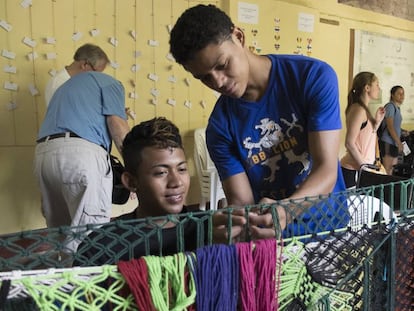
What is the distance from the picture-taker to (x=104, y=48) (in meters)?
3.17

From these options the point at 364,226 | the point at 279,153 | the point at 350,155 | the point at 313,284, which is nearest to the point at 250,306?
the point at 313,284

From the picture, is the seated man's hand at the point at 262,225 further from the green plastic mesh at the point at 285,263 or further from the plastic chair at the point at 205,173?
the plastic chair at the point at 205,173

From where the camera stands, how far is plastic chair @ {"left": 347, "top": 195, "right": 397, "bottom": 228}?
34.9 inches

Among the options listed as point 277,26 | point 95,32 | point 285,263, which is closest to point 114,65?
point 95,32

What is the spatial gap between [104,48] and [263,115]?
2.33 meters

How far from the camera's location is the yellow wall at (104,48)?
112 inches

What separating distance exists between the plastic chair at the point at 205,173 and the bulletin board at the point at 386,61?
2.36 m

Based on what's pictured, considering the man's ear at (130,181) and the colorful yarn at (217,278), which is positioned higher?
the man's ear at (130,181)

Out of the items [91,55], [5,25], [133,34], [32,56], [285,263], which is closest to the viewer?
[285,263]

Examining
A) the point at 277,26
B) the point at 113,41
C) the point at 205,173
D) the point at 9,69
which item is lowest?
the point at 205,173

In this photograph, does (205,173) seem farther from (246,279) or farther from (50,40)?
(246,279)

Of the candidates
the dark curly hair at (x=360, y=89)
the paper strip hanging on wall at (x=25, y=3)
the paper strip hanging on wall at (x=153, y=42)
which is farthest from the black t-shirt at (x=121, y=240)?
the paper strip hanging on wall at (x=153, y=42)

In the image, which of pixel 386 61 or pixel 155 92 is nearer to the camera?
pixel 155 92

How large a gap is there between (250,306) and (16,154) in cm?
264
